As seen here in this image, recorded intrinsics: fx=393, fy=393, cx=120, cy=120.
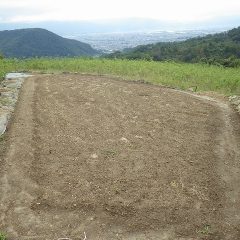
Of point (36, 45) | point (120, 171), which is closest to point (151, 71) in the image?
point (120, 171)

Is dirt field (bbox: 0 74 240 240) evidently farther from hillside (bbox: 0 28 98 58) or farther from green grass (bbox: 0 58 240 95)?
hillside (bbox: 0 28 98 58)

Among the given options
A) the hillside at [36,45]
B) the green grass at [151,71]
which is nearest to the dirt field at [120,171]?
the green grass at [151,71]

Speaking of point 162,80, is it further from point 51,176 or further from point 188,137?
point 51,176

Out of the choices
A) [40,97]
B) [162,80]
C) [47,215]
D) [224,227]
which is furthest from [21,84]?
[224,227]

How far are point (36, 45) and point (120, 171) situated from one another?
79.5 m

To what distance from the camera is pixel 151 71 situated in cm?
2027

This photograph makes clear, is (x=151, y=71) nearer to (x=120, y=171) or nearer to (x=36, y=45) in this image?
(x=120, y=171)

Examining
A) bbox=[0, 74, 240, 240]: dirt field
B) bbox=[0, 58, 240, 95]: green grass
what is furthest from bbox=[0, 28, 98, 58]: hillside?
bbox=[0, 74, 240, 240]: dirt field

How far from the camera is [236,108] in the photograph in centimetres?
1341

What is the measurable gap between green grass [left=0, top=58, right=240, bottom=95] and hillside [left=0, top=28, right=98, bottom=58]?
185 ft

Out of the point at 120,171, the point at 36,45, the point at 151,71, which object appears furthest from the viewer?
the point at 36,45

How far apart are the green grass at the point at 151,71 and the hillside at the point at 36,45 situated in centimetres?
5636

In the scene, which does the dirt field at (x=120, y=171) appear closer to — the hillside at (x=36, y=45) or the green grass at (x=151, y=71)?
the green grass at (x=151, y=71)

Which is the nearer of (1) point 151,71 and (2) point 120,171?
(2) point 120,171
